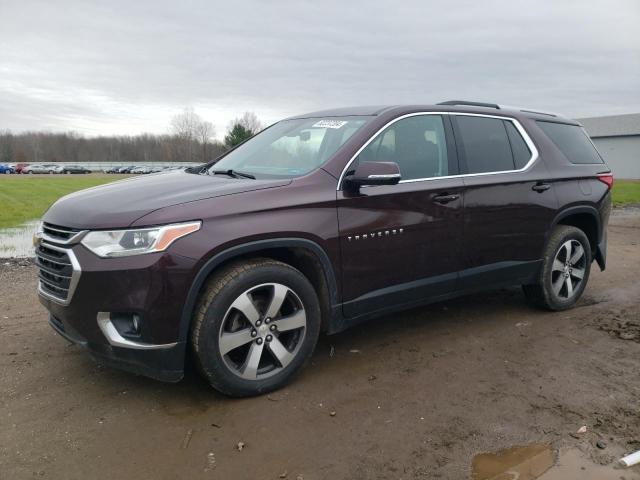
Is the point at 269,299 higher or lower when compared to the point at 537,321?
higher

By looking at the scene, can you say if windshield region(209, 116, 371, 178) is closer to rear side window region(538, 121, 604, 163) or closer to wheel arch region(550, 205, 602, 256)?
rear side window region(538, 121, 604, 163)

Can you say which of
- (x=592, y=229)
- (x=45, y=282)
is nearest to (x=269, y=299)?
(x=45, y=282)

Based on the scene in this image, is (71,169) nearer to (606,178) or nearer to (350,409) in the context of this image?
(606,178)

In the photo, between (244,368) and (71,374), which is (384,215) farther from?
(71,374)

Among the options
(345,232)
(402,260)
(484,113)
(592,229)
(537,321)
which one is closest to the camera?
(345,232)

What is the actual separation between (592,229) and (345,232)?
10.5 feet

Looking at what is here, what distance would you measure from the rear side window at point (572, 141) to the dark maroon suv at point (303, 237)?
60mm

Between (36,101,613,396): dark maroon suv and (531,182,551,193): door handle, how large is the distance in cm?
1

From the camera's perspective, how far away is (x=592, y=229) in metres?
5.41

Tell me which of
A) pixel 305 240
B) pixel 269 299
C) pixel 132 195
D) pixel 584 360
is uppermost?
pixel 132 195

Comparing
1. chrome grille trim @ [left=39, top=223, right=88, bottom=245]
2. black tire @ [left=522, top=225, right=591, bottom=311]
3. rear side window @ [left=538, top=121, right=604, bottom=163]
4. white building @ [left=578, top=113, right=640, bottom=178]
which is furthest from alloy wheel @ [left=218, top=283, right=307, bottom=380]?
white building @ [left=578, top=113, right=640, bottom=178]

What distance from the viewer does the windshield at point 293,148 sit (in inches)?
150

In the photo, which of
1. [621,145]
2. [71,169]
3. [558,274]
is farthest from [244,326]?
[71,169]

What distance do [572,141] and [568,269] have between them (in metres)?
1.28
